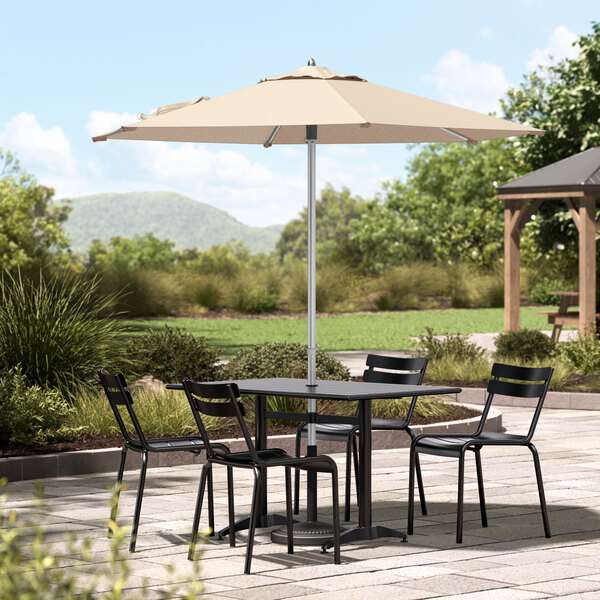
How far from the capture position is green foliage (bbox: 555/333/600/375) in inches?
547

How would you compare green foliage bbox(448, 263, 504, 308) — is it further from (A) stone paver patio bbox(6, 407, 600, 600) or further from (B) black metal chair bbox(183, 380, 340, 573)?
(B) black metal chair bbox(183, 380, 340, 573)

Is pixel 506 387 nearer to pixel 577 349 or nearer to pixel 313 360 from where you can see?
pixel 313 360

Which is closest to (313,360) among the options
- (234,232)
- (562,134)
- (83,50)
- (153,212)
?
(562,134)

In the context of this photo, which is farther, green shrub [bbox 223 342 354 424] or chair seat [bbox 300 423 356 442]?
green shrub [bbox 223 342 354 424]

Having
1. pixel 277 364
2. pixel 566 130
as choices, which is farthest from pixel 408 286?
pixel 277 364

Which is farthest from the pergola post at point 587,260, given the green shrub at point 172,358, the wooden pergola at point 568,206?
the green shrub at point 172,358

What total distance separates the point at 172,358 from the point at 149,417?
226 centimetres

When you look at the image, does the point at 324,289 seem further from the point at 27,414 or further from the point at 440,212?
the point at 27,414

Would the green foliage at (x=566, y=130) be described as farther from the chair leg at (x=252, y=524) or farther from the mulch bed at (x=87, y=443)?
the chair leg at (x=252, y=524)

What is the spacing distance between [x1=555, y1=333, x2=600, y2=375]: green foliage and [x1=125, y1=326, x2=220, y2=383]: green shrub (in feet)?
15.7

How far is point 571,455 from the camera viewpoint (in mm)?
9258

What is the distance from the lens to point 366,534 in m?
6.19

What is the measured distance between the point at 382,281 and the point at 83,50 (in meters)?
95.4

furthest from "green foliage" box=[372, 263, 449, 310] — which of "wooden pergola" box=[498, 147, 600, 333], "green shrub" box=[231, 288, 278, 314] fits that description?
→ "wooden pergola" box=[498, 147, 600, 333]
